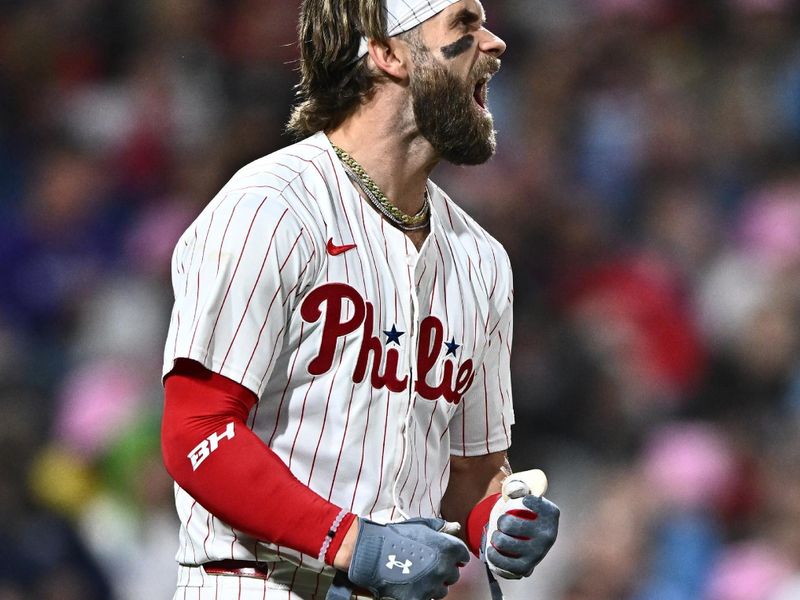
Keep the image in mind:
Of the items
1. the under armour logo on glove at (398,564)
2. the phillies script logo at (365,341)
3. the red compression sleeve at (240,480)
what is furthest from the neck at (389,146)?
the under armour logo on glove at (398,564)

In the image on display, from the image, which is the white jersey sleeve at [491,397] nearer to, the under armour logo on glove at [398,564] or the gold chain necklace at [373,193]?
the gold chain necklace at [373,193]

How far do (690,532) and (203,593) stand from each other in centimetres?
268

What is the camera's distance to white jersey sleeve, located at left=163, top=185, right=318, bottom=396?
188 cm

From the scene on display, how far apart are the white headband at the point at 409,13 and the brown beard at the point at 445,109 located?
5cm

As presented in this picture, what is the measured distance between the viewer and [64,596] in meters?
4.19

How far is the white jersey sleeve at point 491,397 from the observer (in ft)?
7.70

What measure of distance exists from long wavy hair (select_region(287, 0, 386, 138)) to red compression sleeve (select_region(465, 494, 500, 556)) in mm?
709

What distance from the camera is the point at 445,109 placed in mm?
2195

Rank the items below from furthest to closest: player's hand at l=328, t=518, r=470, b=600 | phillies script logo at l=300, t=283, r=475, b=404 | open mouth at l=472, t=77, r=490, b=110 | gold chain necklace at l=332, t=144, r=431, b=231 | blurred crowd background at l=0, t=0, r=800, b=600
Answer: blurred crowd background at l=0, t=0, r=800, b=600
open mouth at l=472, t=77, r=490, b=110
gold chain necklace at l=332, t=144, r=431, b=231
phillies script logo at l=300, t=283, r=475, b=404
player's hand at l=328, t=518, r=470, b=600

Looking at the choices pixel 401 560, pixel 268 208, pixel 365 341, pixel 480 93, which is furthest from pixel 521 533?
pixel 480 93

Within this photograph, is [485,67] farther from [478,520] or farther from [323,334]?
[478,520]

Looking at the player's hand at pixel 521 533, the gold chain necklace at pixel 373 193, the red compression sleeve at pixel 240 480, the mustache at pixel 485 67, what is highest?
the mustache at pixel 485 67

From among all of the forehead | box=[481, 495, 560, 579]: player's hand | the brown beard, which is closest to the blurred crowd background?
box=[481, 495, 560, 579]: player's hand

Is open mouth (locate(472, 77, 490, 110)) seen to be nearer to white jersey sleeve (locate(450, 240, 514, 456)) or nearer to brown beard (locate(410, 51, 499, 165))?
brown beard (locate(410, 51, 499, 165))
